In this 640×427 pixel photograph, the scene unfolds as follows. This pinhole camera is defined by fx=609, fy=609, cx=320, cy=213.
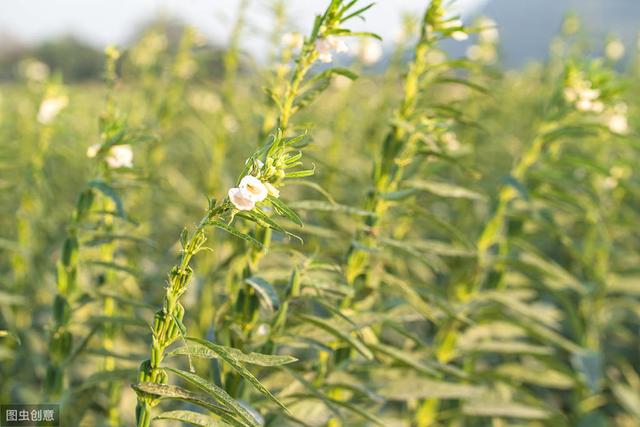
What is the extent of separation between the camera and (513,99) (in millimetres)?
6598

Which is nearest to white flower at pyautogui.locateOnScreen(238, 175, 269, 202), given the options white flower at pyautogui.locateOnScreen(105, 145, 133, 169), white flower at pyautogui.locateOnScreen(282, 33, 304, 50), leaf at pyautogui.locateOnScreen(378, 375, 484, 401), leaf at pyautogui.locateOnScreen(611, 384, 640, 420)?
white flower at pyautogui.locateOnScreen(105, 145, 133, 169)

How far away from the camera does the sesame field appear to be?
59.2 inches

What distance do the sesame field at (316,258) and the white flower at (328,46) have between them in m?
0.01

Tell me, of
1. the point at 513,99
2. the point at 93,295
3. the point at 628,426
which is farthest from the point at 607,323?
the point at 513,99

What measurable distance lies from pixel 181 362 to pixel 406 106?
1989 millimetres

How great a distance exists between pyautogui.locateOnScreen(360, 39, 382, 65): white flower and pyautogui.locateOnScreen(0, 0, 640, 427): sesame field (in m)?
0.01

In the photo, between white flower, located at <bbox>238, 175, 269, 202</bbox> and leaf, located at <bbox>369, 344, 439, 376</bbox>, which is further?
leaf, located at <bbox>369, 344, 439, 376</bbox>

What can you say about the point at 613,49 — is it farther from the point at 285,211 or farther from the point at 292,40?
the point at 285,211

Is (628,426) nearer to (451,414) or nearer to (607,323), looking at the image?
(607,323)

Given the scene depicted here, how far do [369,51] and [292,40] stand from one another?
4.94 feet

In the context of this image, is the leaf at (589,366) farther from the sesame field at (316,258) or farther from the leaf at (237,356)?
the leaf at (237,356)

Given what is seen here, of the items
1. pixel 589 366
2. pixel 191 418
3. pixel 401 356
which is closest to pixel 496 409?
pixel 589 366

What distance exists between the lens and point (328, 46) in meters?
1.48

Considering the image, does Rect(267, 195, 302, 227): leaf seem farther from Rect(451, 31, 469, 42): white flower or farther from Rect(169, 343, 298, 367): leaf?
Rect(451, 31, 469, 42): white flower
